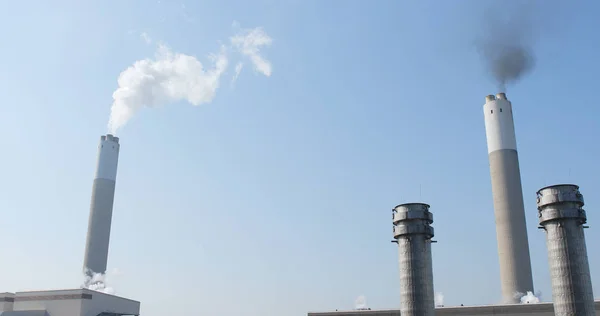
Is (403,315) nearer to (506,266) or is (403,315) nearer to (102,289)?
(506,266)

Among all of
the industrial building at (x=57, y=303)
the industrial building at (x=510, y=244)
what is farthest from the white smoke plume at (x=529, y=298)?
the industrial building at (x=57, y=303)

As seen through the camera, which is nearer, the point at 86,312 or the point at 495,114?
the point at 86,312

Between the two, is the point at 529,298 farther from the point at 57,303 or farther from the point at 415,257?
the point at 57,303

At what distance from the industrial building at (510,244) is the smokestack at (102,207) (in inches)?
1980

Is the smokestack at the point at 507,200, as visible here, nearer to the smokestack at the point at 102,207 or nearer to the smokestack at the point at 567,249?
the smokestack at the point at 567,249

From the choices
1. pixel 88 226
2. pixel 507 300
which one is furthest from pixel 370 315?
pixel 88 226

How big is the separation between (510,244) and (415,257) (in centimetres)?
2123

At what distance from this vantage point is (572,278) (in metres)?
49.2

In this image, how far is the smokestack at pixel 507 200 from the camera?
7119cm

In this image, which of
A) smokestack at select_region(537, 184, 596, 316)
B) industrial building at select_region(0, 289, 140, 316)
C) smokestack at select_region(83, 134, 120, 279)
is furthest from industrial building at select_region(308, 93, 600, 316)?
smokestack at select_region(83, 134, 120, 279)

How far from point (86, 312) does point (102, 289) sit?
2402 cm

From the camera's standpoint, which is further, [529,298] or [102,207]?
[102,207]

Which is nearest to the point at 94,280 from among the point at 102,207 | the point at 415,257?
the point at 102,207

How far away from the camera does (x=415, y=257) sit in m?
57.7
